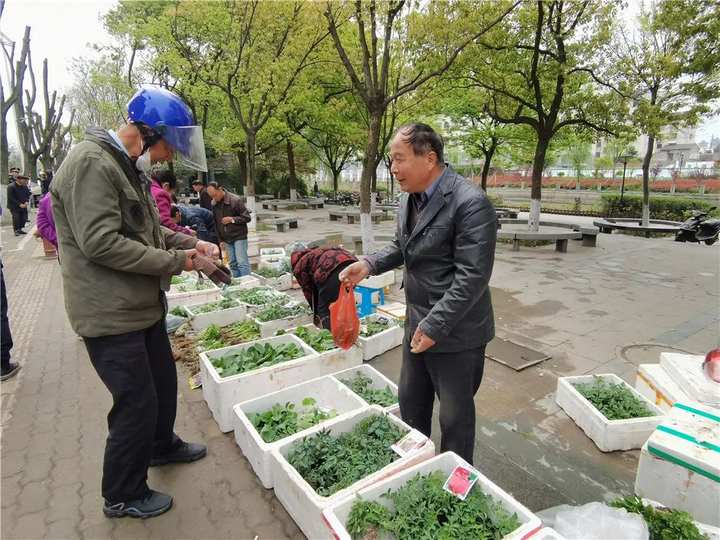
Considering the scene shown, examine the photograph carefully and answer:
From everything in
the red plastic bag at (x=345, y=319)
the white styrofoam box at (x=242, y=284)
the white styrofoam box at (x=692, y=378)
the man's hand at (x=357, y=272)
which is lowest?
the white styrofoam box at (x=242, y=284)

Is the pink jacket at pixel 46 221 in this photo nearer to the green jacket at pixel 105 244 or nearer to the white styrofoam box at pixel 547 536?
the green jacket at pixel 105 244

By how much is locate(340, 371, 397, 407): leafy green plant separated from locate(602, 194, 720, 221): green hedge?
68.8 ft

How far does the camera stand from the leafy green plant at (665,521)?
1.73 metres

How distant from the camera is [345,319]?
10.4 ft

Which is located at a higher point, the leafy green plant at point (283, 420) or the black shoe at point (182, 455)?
the leafy green plant at point (283, 420)

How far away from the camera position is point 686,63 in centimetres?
963

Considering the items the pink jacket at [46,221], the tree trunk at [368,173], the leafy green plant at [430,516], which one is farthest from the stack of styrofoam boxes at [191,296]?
the leafy green plant at [430,516]

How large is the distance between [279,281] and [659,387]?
5418 millimetres

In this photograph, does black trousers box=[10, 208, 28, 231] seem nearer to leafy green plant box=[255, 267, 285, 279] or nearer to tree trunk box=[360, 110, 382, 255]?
leafy green plant box=[255, 267, 285, 279]

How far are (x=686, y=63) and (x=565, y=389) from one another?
10.3 m

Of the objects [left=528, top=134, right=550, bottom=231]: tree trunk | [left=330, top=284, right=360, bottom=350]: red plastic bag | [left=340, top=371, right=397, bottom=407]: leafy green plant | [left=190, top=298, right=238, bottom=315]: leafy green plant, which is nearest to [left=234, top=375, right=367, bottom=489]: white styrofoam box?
[left=340, top=371, right=397, bottom=407]: leafy green plant

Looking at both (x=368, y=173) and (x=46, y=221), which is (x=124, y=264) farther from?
(x=368, y=173)

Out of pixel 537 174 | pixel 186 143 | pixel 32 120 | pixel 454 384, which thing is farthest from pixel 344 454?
pixel 32 120

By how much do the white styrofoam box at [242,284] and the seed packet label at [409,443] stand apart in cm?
437
